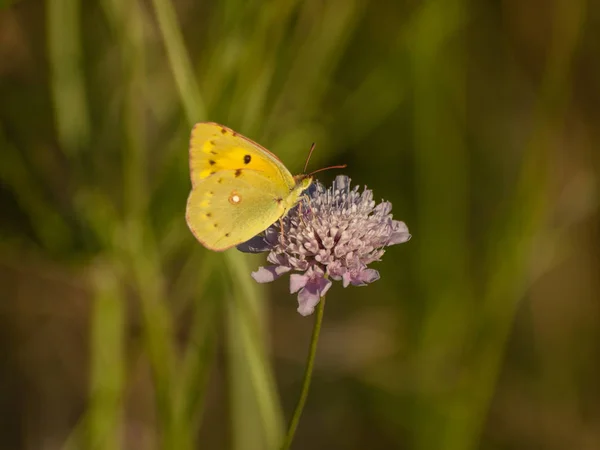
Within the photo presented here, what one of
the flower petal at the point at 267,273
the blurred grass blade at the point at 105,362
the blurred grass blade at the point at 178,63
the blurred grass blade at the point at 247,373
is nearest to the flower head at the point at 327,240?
the flower petal at the point at 267,273

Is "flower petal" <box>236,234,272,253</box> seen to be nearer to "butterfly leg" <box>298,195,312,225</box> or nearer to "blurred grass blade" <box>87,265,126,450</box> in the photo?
"butterfly leg" <box>298,195,312,225</box>

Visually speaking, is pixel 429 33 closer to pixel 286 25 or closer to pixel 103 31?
pixel 286 25

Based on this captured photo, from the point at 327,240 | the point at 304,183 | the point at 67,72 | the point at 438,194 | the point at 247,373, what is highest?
the point at 67,72

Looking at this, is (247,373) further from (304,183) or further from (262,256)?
(304,183)

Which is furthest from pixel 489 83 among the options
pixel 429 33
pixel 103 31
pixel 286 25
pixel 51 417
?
pixel 51 417

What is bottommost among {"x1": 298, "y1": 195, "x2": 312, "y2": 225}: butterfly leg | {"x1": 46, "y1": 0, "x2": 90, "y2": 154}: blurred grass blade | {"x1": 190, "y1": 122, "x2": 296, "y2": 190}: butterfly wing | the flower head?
the flower head

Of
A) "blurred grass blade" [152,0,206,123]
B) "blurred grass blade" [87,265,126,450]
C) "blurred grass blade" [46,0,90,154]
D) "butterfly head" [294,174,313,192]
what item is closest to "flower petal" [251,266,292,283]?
"butterfly head" [294,174,313,192]

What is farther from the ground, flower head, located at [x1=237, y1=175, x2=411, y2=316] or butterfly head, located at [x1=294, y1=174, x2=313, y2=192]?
butterfly head, located at [x1=294, y1=174, x2=313, y2=192]

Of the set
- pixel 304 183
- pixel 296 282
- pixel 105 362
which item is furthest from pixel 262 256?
pixel 296 282
